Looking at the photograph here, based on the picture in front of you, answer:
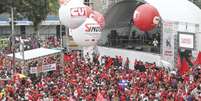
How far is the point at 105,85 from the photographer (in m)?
24.5

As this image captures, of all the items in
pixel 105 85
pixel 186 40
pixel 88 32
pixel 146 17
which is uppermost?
pixel 146 17

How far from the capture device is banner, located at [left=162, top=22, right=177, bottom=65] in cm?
2941

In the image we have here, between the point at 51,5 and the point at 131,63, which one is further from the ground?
the point at 51,5

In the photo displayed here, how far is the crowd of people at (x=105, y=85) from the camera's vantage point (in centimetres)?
2191

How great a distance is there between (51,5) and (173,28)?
2598 cm

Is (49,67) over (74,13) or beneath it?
beneath

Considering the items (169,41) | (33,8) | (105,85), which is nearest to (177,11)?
(169,41)

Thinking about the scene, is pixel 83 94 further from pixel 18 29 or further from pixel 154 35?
pixel 18 29

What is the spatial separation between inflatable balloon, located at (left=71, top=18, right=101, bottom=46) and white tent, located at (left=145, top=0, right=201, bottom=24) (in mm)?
5489

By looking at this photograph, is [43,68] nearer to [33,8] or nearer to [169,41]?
[169,41]

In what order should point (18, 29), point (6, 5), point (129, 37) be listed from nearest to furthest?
point (129, 37) < point (6, 5) < point (18, 29)

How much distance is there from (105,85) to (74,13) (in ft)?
11.4

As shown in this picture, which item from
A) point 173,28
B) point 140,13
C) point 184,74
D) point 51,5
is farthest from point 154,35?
point 51,5

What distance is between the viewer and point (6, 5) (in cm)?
4544
